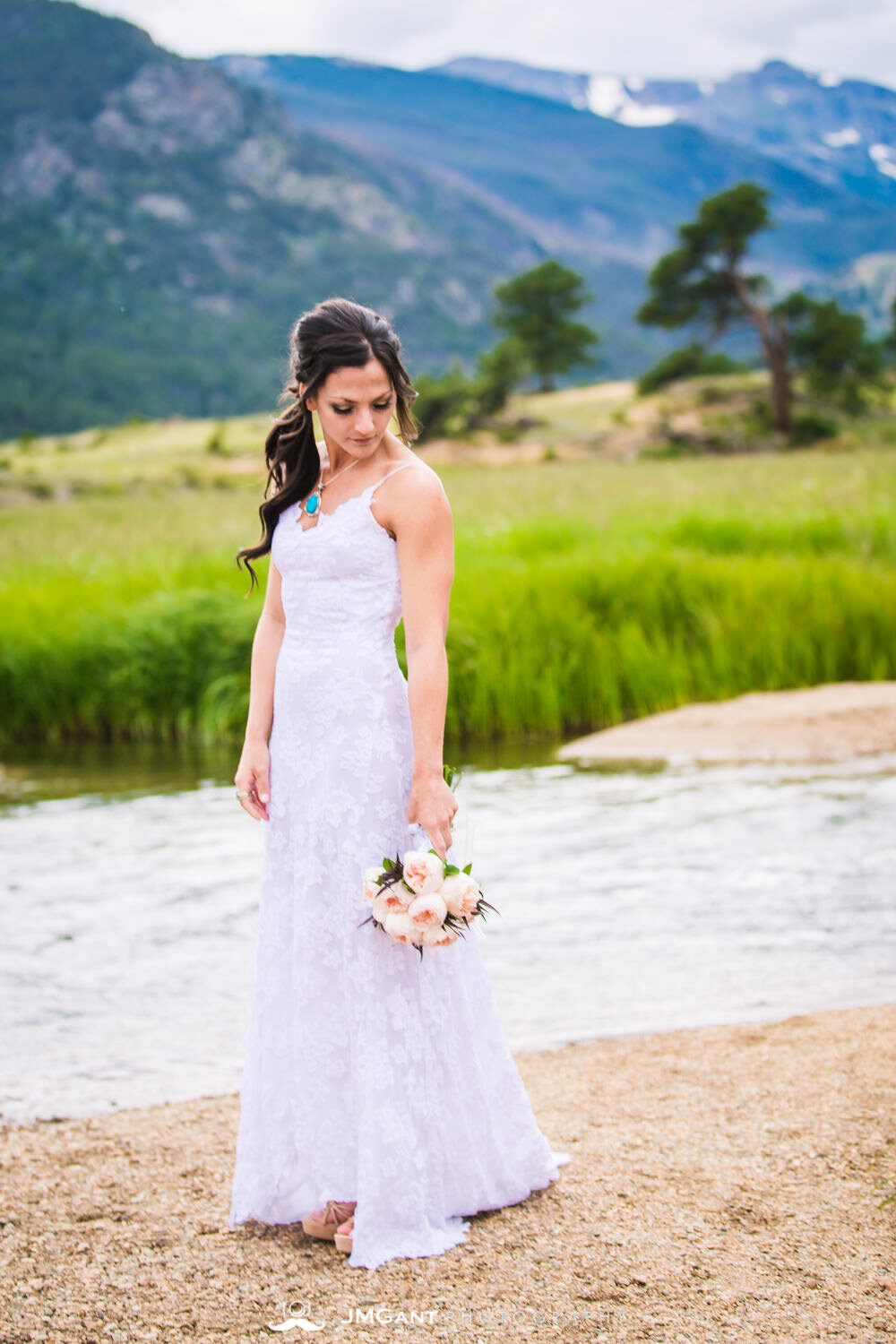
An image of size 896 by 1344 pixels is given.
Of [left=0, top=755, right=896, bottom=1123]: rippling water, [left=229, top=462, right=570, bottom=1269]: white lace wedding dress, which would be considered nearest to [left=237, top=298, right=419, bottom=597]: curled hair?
[left=229, top=462, right=570, bottom=1269]: white lace wedding dress

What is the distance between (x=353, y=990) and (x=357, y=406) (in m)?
1.40

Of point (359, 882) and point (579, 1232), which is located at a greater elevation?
point (359, 882)

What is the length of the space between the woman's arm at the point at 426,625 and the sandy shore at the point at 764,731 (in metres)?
6.92

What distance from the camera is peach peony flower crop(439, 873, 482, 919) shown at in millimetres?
2947

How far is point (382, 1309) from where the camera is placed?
2.84 metres

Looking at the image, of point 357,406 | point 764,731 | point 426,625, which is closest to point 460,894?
point 426,625

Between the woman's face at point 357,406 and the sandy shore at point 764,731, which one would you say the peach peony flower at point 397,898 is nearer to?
the woman's face at point 357,406

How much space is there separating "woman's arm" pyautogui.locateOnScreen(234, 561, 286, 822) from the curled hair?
0.59ft

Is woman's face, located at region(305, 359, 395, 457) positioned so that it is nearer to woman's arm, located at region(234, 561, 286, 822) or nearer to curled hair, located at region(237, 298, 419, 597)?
curled hair, located at region(237, 298, 419, 597)

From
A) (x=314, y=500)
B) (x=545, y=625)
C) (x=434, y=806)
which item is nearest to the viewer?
(x=434, y=806)

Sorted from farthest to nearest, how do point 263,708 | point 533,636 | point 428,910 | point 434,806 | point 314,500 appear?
point 533,636
point 263,708
point 314,500
point 434,806
point 428,910

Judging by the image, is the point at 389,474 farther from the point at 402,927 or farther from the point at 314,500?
the point at 402,927

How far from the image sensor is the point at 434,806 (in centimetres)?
308

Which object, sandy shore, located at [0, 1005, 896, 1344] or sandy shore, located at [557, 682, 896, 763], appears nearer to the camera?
sandy shore, located at [0, 1005, 896, 1344]
